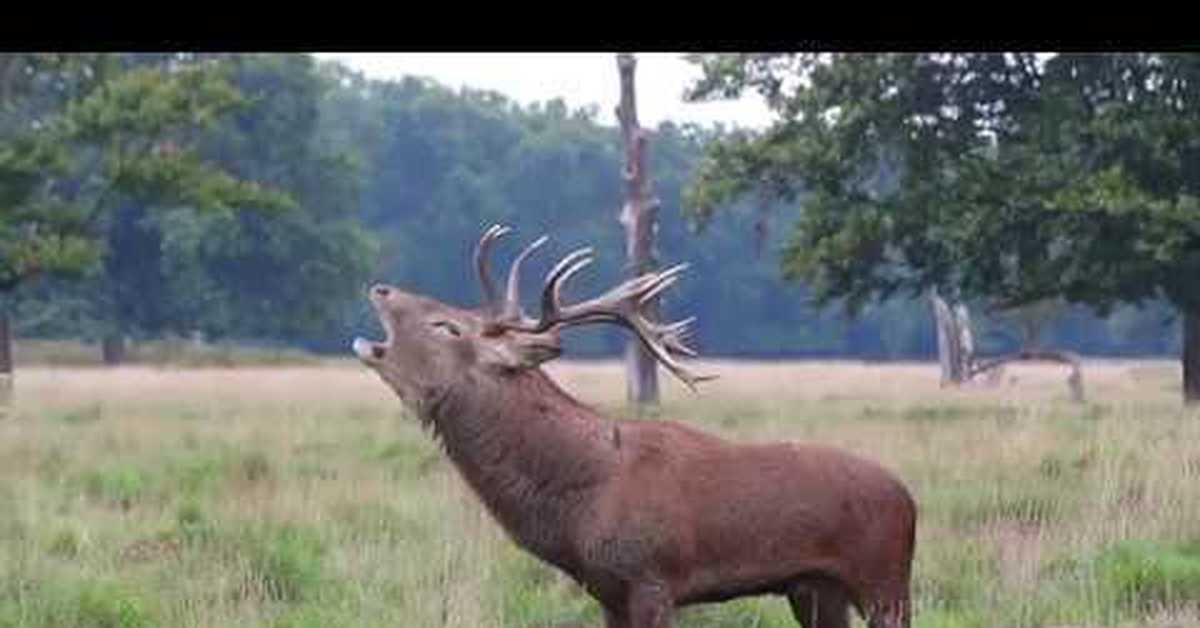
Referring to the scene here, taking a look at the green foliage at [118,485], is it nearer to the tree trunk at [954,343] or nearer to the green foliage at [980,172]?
the green foliage at [980,172]

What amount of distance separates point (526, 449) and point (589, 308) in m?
0.57

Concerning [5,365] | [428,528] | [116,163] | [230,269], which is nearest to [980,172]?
[116,163]

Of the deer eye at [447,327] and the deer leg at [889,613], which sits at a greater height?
the deer eye at [447,327]

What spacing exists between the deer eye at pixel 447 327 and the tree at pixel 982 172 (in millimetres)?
15261

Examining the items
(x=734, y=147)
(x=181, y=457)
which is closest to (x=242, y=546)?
(x=181, y=457)

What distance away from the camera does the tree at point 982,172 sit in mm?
22141

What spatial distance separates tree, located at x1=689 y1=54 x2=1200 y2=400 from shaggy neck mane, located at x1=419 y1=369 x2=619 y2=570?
1519 centimetres

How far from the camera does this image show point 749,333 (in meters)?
68.7

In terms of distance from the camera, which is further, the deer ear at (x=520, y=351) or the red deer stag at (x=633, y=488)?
the deer ear at (x=520, y=351)

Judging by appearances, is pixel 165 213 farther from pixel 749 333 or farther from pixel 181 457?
pixel 181 457

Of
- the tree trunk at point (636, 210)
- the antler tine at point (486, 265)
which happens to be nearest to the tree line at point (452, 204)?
the tree trunk at point (636, 210)

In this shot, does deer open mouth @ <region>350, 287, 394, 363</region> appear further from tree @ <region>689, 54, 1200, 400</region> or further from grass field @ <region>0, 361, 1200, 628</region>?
tree @ <region>689, 54, 1200, 400</region>

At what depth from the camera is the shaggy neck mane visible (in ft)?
21.3

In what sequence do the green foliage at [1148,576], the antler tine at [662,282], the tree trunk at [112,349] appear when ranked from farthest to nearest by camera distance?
the tree trunk at [112,349] < the green foliage at [1148,576] < the antler tine at [662,282]
